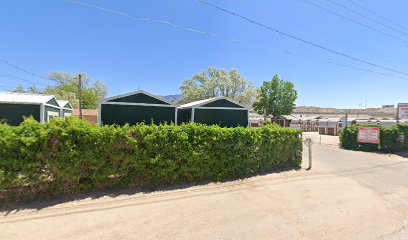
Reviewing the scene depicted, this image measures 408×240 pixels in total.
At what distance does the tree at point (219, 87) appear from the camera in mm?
41656

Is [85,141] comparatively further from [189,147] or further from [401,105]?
[401,105]

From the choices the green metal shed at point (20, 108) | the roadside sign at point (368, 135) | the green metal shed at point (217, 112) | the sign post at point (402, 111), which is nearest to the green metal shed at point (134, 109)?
the green metal shed at point (217, 112)

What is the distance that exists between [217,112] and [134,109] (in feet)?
17.0

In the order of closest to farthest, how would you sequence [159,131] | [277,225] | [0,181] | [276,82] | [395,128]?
[277,225]
[0,181]
[159,131]
[395,128]
[276,82]

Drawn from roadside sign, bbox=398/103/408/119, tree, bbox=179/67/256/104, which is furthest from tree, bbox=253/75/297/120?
roadside sign, bbox=398/103/408/119

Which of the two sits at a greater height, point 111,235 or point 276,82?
point 276,82

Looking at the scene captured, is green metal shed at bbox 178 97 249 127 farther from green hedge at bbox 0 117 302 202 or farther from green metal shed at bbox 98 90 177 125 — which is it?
green hedge at bbox 0 117 302 202

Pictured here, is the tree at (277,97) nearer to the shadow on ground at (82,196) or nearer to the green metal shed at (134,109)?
the green metal shed at (134,109)

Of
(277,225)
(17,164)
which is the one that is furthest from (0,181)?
(277,225)

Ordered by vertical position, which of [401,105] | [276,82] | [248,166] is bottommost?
[248,166]

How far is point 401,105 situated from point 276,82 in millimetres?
21174

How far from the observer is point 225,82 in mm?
42188

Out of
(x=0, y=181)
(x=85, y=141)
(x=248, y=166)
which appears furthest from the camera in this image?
(x=248, y=166)

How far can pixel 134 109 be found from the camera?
1112 cm
